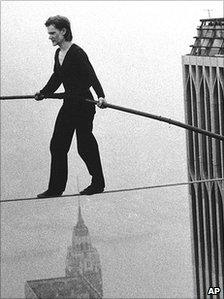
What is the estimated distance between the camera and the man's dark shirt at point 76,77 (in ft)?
78.5

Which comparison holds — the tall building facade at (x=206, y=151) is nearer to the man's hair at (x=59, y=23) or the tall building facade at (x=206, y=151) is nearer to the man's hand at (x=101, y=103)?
the man's hair at (x=59, y=23)

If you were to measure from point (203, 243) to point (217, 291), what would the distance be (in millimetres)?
10942

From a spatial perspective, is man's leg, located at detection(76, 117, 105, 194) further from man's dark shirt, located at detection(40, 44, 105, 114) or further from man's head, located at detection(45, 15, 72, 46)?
man's head, located at detection(45, 15, 72, 46)

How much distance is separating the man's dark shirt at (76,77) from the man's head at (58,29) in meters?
0.28

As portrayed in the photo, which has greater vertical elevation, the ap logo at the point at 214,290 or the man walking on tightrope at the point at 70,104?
the man walking on tightrope at the point at 70,104

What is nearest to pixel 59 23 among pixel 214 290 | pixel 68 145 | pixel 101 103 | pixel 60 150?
pixel 101 103

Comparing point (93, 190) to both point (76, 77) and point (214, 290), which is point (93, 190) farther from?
point (214, 290)

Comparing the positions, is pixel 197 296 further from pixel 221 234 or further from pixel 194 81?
pixel 194 81

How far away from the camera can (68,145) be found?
25.0m

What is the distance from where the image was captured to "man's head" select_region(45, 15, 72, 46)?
2350 centimetres

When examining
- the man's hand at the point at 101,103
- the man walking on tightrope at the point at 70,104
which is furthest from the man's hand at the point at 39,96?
the man's hand at the point at 101,103

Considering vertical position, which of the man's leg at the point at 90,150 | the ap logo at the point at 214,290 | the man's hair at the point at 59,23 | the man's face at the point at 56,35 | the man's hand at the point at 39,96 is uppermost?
the man's hair at the point at 59,23

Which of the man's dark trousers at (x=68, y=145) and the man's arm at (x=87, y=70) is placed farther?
the man's dark trousers at (x=68, y=145)

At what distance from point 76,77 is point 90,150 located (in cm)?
181
